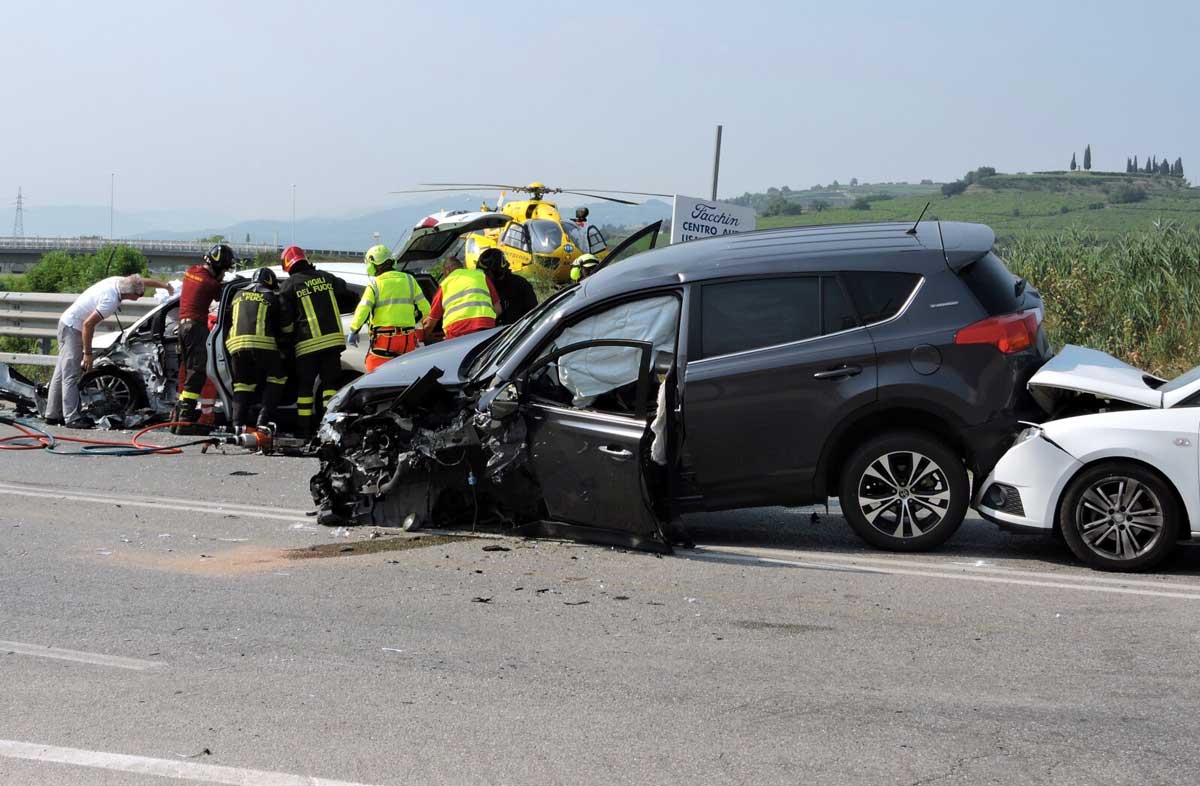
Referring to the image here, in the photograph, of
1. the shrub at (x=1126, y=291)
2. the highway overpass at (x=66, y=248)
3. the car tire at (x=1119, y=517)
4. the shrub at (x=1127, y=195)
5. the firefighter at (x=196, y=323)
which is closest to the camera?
the car tire at (x=1119, y=517)

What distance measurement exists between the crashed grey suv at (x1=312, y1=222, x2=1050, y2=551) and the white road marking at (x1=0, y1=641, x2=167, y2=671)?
2.88 meters

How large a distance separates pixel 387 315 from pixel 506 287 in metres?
1.31

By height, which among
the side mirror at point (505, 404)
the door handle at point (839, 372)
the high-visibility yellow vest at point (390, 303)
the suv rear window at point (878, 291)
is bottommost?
the side mirror at point (505, 404)

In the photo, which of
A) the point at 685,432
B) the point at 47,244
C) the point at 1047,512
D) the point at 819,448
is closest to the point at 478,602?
the point at 685,432

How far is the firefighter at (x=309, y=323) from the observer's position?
12023 millimetres

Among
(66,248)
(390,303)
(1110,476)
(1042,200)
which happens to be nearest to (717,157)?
(390,303)

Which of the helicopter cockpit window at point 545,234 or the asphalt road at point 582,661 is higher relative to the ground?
the helicopter cockpit window at point 545,234

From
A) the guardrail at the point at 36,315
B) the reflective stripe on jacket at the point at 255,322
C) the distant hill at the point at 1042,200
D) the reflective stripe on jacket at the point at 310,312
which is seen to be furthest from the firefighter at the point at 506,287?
the distant hill at the point at 1042,200

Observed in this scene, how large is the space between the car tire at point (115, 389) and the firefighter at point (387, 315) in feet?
9.44

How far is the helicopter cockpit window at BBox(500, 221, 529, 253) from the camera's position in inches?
1217

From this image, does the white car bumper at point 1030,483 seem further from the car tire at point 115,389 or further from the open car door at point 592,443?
A: the car tire at point 115,389

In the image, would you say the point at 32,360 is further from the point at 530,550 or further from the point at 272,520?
the point at 530,550

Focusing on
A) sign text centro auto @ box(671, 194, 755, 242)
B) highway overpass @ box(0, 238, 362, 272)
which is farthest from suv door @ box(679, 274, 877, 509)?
highway overpass @ box(0, 238, 362, 272)

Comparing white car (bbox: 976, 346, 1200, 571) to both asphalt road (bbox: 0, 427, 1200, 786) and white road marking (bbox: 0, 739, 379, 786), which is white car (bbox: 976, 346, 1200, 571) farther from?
white road marking (bbox: 0, 739, 379, 786)
